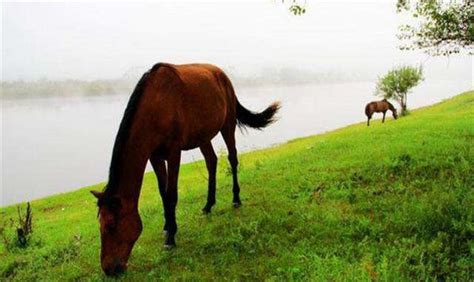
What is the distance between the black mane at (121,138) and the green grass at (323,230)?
59.2 inches

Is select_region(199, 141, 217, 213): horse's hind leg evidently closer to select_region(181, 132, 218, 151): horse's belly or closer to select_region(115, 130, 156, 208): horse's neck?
select_region(181, 132, 218, 151): horse's belly

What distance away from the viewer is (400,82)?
4638 centimetres

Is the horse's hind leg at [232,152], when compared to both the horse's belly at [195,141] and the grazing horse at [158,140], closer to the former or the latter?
the grazing horse at [158,140]

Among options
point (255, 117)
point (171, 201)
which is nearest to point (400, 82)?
point (255, 117)

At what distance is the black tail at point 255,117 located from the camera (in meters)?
9.95

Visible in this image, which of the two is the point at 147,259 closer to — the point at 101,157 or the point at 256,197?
the point at 256,197

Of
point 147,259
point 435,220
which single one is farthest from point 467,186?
point 147,259

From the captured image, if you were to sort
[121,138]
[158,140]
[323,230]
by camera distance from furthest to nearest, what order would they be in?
[323,230], [158,140], [121,138]

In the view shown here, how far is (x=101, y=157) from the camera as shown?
277ft

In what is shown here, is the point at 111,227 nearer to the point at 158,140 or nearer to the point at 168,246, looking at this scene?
the point at 158,140

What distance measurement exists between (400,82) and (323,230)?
146 feet

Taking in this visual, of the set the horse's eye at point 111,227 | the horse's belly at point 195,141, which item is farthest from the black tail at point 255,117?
the horse's eye at point 111,227

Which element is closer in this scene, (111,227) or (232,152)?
(111,227)

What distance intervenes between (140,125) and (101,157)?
273 ft
